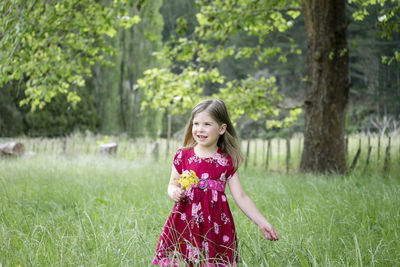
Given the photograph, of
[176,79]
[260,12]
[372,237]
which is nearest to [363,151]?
[260,12]

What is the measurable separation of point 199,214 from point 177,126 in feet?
85.7

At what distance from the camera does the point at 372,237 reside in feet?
9.14

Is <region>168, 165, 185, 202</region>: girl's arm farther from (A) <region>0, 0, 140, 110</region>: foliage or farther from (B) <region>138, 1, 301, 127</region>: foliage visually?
(B) <region>138, 1, 301, 127</region>: foliage

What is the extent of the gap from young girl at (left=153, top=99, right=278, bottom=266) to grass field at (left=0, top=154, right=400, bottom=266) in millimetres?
135

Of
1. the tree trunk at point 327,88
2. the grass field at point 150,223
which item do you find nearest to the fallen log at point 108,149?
the grass field at point 150,223

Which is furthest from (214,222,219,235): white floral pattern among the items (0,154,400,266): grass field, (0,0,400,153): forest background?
(0,0,400,153): forest background

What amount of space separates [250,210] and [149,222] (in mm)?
1537

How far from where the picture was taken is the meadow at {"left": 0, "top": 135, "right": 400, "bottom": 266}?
218cm

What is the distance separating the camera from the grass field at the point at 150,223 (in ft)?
7.16

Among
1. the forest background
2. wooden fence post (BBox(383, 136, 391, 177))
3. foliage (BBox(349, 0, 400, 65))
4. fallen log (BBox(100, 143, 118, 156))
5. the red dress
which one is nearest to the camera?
the red dress

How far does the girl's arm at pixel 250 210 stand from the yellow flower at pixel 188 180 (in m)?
0.30

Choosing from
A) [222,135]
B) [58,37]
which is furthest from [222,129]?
[58,37]

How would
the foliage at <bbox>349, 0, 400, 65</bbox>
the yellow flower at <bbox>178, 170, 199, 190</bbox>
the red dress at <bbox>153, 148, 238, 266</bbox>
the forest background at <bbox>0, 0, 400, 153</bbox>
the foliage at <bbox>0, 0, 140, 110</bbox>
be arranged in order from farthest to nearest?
1. the forest background at <bbox>0, 0, 400, 153</bbox>
2. the foliage at <bbox>0, 0, 140, 110</bbox>
3. the foliage at <bbox>349, 0, 400, 65</bbox>
4. the red dress at <bbox>153, 148, 238, 266</bbox>
5. the yellow flower at <bbox>178, 170, 199, 190</bbox>

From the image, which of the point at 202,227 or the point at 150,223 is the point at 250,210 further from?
the point at 150,223
